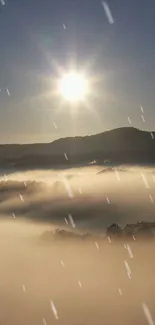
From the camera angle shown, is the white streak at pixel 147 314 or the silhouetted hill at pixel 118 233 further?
the silhouetted hill at pixel 118 233

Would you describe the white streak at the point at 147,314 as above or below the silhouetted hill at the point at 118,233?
below

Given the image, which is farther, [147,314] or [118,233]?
[118,233]

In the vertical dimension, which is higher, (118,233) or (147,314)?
(118,233)

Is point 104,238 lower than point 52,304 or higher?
higher

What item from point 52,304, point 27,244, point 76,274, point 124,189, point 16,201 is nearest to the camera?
point 52,304

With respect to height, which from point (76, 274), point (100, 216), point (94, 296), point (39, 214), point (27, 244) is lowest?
point (94, 296)

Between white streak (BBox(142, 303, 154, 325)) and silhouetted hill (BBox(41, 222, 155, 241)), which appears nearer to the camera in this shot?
white streak (BBox(142, 303, 154, 325))

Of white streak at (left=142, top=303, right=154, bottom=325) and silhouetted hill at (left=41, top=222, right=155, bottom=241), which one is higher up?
silhouetted hill at (left=41, top=222, right=155, bottom=241)

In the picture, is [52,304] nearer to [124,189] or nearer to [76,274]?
[76,274]

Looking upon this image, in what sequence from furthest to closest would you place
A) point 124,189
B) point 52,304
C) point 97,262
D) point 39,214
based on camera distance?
point 124,189, point 39,214, point 97,262, point 52,304

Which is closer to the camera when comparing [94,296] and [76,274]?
[94,296]

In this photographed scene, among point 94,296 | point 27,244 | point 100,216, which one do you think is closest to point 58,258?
point 27,244
